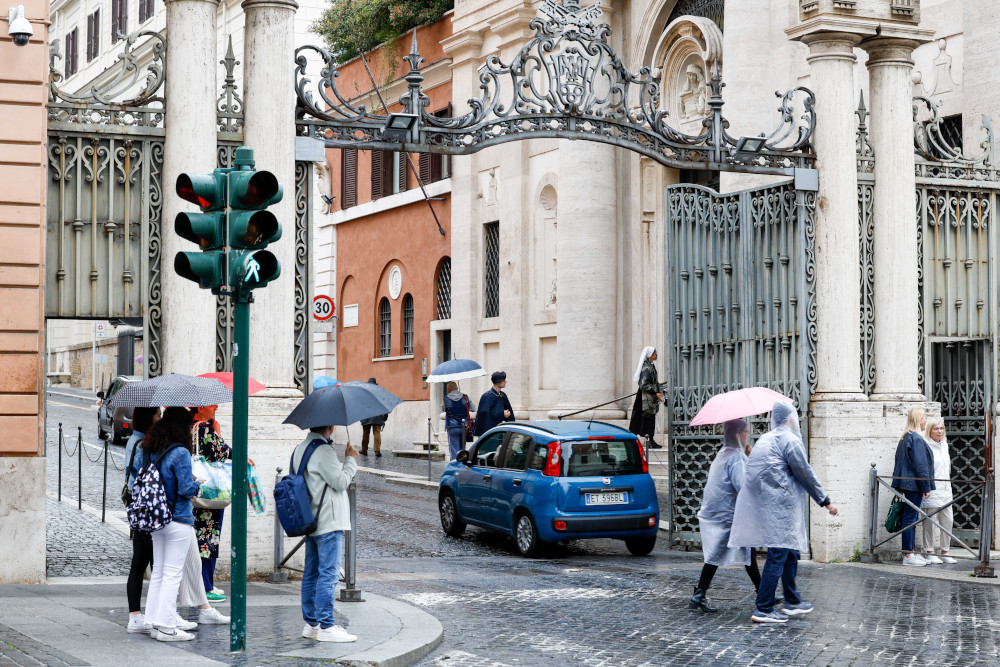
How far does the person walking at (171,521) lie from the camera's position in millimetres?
9492

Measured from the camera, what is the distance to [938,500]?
49.3 feet

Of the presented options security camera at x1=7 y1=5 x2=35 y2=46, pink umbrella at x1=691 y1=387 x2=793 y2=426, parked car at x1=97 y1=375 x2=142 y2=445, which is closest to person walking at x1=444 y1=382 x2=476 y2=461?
parked car at x1=97 y1=375 x2=142 y2=445

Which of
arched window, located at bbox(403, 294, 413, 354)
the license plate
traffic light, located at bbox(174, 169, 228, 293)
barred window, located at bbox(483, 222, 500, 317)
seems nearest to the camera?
traffic light, located at bbox(174, 169, 228, 293)

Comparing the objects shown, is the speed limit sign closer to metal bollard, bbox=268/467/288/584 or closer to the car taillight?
the car taillight

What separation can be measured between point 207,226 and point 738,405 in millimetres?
4793

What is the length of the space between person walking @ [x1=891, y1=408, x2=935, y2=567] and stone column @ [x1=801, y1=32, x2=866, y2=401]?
0.68 m

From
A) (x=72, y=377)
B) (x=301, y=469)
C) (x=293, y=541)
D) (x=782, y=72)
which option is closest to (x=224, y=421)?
(x=293, y=541)

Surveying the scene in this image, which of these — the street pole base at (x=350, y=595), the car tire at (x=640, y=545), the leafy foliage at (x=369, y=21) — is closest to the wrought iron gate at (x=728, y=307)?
the car tire at (x=640, y=545)

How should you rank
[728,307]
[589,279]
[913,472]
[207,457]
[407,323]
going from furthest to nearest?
[407,323] → [589,279] → [728,307] → [913,472] → [207,457]

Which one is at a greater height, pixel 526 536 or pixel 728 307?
pixel 728 307

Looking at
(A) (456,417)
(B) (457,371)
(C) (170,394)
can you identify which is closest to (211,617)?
(C) (170,394)

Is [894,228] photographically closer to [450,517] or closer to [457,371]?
[450,517]

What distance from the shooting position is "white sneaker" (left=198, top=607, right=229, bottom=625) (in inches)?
405

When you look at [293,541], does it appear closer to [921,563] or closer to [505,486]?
[505,486]
